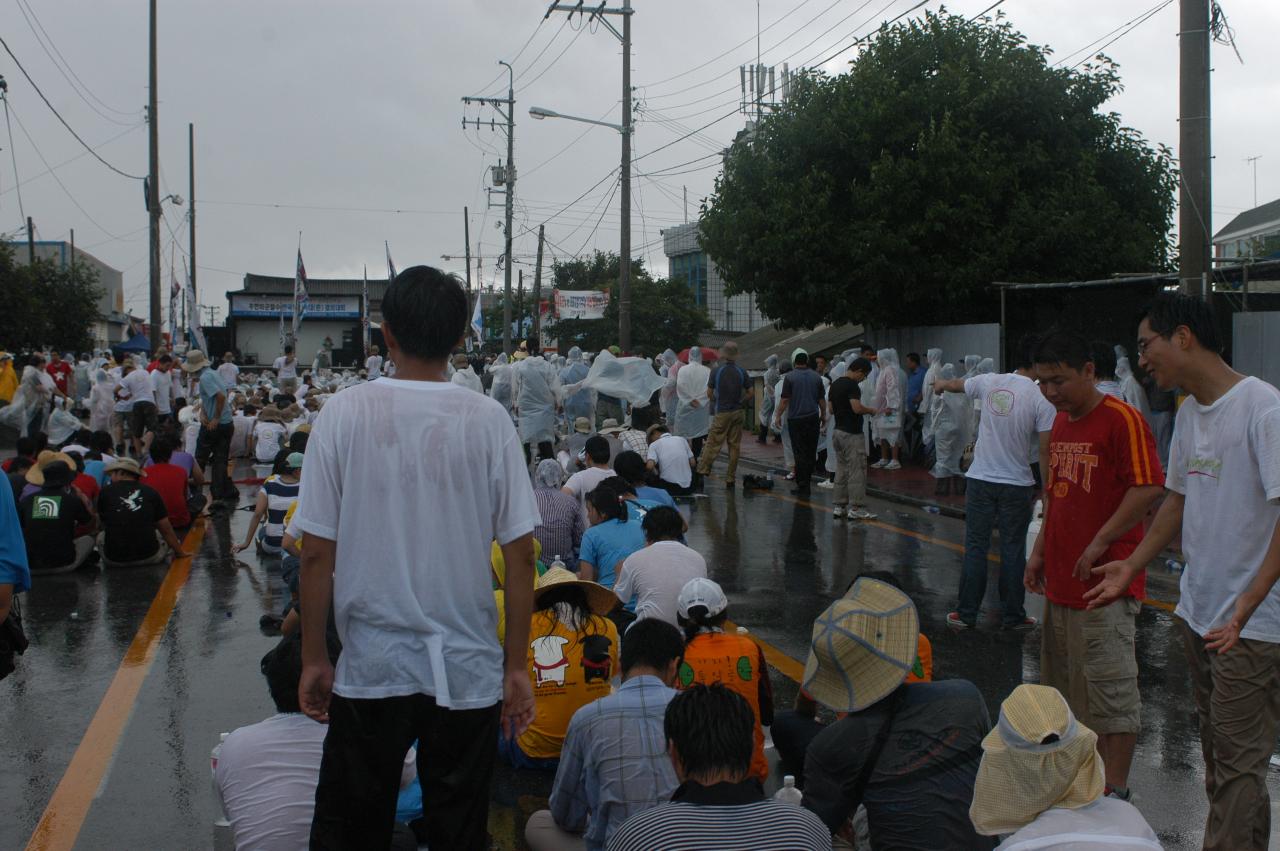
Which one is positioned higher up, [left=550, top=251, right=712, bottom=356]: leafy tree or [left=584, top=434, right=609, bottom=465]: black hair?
[left=550, top=251, right=712, bottom=356]: leafy tree

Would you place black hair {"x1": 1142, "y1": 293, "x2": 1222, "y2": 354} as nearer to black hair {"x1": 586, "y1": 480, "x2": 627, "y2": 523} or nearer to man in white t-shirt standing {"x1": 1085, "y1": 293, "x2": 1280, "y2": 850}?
man in white t-shirt standing {"x1": 1085, "y1": 293, "x2": 1280, "y2": 850}

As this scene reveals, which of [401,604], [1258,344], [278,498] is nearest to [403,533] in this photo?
[401,604]

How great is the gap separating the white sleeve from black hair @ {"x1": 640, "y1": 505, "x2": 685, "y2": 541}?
3937 millimetres

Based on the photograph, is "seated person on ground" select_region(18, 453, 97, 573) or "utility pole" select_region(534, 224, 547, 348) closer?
"seated person on ground" select_region(18, 453, 97, 573)

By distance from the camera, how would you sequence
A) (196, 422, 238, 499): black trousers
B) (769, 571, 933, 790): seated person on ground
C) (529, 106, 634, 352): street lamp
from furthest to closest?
(529, 106, 634, 352): street lamp
(196, 422, 238, 499): black trousers
(769, 571, 933, 790): seated person on ground

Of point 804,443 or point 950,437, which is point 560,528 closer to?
point 804,443

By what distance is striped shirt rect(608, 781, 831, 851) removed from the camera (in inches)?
112

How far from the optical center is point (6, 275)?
103 feet

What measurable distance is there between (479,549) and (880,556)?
8608 millimetres

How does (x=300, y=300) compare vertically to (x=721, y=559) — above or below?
above

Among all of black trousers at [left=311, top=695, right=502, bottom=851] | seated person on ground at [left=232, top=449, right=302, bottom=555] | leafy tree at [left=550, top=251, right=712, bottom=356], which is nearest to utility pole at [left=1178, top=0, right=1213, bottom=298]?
seated person on ground at [left=232, top=449, right=302, bottom=555]

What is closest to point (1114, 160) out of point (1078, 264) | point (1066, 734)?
point (1078, 264)

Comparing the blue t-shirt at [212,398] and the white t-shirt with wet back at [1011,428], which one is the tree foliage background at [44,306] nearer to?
the blue t-shirt at [212,398]

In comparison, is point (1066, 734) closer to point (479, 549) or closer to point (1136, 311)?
point (479, 549)
